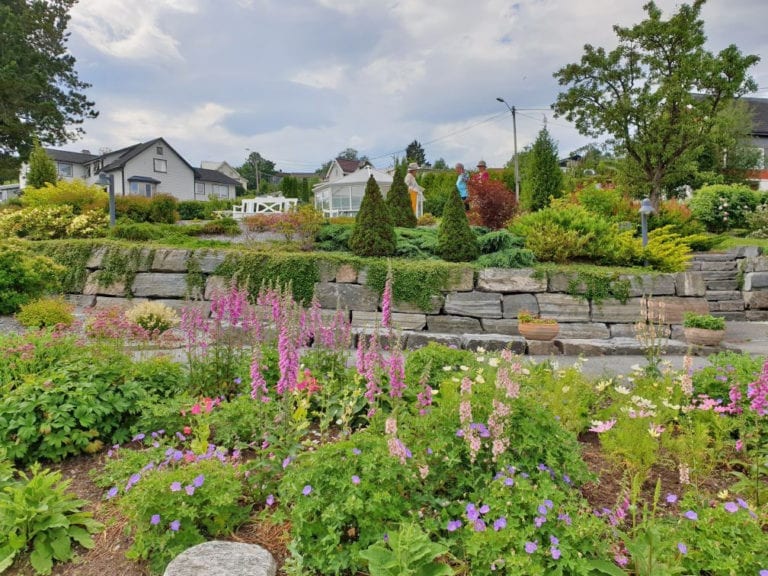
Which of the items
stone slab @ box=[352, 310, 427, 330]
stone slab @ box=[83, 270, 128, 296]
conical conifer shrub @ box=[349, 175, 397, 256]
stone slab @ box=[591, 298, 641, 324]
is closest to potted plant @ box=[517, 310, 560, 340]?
stone slab @ box=[591, 298, 641, 324]

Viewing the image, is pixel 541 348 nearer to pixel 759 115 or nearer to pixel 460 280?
pixel 460 280

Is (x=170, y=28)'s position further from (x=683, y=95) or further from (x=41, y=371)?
(x=683, y=95)

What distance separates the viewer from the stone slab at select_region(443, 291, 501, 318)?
794cm

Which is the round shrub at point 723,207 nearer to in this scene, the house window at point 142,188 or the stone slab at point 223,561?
the stone slab at point 223,561

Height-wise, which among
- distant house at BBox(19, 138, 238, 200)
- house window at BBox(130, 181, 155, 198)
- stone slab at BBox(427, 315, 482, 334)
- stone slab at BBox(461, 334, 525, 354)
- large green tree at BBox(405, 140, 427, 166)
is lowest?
stone slab at BBox(461, 334, 525, 354)

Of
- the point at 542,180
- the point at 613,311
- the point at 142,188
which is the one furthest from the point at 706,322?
the point at 142,188

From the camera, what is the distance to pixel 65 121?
2283 centimetres

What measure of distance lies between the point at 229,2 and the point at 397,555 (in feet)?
20.4

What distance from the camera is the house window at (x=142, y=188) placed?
35125mm

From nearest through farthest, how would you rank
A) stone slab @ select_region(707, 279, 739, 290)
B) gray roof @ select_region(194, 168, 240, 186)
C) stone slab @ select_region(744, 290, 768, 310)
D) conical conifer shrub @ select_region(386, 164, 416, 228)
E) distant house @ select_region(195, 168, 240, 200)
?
stone slab @ select_region(744, 290, 768, 310)
stone slab @ select_region(707, 279, 739, 290)
conical conifer shrub @ select_region(386, 164, 416, 228)
gray roof @ select_region(194, 168, 240, 186)
distant house @ select_region(195, 168, 240, 200)

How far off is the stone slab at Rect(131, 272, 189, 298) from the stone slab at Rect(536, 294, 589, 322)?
20.0 feet

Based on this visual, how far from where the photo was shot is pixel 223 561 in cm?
187

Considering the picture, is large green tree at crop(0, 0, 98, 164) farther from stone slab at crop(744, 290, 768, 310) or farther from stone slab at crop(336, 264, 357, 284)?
stone slab at crop(744, 290, 768, 310)

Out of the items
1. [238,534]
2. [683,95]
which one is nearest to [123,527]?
[238,534]
